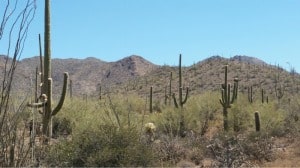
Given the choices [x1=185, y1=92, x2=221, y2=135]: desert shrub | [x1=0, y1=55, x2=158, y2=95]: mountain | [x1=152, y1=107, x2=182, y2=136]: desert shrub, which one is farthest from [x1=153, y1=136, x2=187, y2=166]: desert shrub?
[x1=0, y1=55, x2=158, y2=95]: mountain

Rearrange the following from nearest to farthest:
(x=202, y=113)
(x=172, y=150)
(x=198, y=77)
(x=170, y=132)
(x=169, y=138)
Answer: (x=172, y=150)
(x=169, y=138)
(x=170, y=132)
(x=202, y=113)
(x=198, y=77)

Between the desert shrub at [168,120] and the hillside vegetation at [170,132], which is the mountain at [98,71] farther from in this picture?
the desert shrub at [168,120]

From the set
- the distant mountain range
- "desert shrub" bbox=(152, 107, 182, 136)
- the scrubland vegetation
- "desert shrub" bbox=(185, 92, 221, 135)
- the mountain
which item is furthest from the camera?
the mountain

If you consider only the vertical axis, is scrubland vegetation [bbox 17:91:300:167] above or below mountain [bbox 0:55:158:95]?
below

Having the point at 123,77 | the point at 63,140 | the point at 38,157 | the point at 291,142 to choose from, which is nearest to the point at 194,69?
the point at 123,77

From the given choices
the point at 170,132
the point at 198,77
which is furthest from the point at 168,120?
the point at 198,77

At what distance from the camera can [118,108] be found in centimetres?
2773

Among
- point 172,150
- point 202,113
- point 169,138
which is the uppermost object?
point 202,113

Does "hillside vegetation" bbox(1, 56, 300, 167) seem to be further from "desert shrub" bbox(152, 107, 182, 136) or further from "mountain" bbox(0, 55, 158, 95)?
"mountain" bbox(0, 55, 158, 95)

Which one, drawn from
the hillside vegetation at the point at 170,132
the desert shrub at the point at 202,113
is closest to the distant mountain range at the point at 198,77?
the hillside vegetation at the point at 170,132

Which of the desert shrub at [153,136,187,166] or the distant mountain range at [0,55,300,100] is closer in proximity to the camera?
the desert shrub at [153,136,187,166]

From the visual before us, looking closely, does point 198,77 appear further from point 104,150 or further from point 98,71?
point 104,150

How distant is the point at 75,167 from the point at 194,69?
63.0 metres

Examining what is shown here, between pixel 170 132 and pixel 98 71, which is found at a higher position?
pixel 98 71
